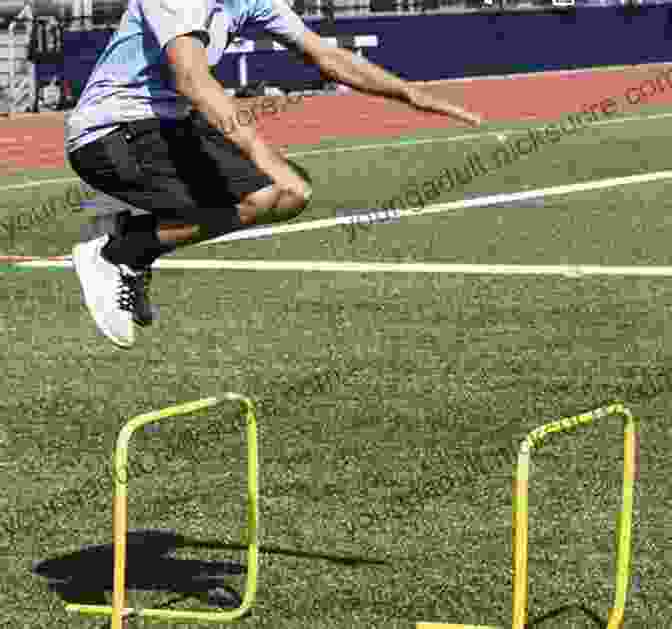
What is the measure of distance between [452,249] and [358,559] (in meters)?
9.16

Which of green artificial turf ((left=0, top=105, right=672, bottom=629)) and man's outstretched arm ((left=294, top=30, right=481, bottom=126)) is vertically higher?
man's outstretched arm ((left=294, top=30, right=481, bottom=126))

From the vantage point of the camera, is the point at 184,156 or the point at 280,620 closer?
the point at 280,620

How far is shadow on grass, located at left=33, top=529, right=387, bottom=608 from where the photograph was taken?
666 cm

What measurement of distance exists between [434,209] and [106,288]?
11541 mm

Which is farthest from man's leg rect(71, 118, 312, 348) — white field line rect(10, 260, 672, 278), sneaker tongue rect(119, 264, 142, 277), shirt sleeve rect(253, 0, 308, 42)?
white field line rect(10, 260, 672, 278)

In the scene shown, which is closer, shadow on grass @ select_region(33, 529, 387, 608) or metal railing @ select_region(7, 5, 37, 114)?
shadow on grass @ select_region(33, 529, 387, 608)

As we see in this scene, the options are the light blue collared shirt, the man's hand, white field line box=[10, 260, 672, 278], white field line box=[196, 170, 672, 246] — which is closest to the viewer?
the light blue collared shirt

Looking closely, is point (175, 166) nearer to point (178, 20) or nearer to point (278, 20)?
point (278, 20)

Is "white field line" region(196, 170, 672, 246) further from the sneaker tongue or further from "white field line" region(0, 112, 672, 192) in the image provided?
the sneaker tongue

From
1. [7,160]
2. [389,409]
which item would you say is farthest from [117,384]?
[7,160]

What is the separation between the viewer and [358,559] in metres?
7.04

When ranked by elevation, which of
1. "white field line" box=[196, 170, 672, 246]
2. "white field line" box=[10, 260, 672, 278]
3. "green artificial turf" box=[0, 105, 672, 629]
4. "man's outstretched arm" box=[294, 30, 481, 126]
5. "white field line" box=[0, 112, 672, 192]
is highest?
"man's outstretched arm" box=[294, 30, 481, 126]

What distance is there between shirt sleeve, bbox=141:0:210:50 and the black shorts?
27.0 inches

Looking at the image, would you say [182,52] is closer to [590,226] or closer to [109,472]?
[109,472]
